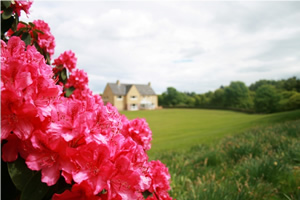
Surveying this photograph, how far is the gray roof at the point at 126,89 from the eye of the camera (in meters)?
55.1

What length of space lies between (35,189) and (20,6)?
5.81 ft

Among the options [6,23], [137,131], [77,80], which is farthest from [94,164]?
[77,80]

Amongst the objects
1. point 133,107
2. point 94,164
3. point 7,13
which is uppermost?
point 7,13

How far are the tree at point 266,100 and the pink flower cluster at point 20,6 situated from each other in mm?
43683

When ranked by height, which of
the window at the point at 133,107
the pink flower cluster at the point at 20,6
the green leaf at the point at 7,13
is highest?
the pink flower cluster at the point at 20,6

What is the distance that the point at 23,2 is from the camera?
197 centimetres

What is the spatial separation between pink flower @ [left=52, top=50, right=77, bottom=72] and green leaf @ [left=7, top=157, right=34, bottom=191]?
222 cm

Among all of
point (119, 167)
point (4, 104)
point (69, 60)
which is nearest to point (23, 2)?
point (69, 60)

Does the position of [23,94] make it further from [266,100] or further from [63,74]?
[266,100]

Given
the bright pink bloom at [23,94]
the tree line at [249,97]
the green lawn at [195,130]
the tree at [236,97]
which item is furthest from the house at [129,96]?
the bright pink bloom at [23,94]

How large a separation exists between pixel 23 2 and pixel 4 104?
1536 millimetres

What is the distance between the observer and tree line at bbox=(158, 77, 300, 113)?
118 ft

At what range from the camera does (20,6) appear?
1.97m

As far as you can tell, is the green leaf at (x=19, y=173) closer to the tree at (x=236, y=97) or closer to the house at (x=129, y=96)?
the house at (x=129, y=96)
